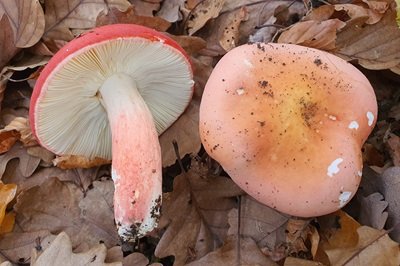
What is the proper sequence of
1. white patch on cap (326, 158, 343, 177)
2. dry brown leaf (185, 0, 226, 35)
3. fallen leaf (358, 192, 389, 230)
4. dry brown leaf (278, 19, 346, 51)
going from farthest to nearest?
dry brown leaf (185, 0, 226, 35) → dry brown leaf (278, 19, 346, 51) → fallen leaf (358, 192, 389, 230) → white patch on cap (326, 158, 343, 177)

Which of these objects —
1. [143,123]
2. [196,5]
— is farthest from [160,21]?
[143,123]

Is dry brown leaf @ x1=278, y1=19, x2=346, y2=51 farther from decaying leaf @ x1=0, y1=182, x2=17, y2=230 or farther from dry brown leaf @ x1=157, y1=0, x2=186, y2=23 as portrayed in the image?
decaying leaf @ x1=0, y1=182, x2=17, y2=230

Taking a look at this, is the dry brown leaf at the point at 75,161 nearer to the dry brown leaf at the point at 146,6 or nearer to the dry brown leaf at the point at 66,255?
the dry brown leaf at the point at 66,255

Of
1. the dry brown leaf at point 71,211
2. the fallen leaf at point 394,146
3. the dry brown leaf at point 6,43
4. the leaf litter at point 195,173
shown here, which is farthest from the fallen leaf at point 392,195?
the dry brown leaf at point 6,43

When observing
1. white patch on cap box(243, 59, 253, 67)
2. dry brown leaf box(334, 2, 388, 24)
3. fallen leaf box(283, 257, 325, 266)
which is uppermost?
white patch on cap box(243, 59, 253, 67)

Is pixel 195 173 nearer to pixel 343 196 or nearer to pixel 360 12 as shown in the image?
pixel 343 196

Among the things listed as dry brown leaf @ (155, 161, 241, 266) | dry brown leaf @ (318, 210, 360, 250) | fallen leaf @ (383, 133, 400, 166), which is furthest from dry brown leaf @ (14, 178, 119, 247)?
fallen leaf @ (383, 133, 400, 166)

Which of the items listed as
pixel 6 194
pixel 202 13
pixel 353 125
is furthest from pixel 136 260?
pixel 202 13
